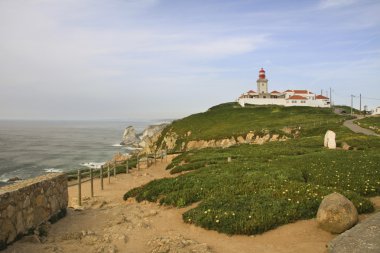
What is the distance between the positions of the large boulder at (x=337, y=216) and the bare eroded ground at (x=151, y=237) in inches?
15.8

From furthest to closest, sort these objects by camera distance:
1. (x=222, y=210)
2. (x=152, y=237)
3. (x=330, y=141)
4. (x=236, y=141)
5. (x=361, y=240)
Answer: (x=236, y=141), (x=330, y=141), (x=222, y=210), (x=152, y=237), (x=361, y=240)

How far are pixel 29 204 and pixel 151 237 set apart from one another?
475cm

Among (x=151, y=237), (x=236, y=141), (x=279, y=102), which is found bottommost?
(x=151, y=237)

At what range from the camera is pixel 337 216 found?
12.4m

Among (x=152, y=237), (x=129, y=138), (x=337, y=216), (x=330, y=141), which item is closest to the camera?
(x=337, y=216)

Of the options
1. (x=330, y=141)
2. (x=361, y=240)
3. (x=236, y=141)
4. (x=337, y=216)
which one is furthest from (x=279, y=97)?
(x=361, y=240)

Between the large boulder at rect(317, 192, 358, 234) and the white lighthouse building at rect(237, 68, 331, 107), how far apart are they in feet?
382

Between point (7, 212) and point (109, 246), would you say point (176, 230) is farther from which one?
point (7, 212)

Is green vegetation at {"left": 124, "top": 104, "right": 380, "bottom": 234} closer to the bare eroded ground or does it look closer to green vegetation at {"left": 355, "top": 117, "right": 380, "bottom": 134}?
the bare eroded ground

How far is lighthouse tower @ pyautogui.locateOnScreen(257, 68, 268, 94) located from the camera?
135 metres

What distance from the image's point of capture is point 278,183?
1916 centimetres

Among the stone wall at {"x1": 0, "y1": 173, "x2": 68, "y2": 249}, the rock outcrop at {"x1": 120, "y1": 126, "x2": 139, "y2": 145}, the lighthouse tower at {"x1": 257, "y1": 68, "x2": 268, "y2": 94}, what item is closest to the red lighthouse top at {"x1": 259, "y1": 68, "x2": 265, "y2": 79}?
the lighthouse tower at {"x1": 257, "y1": 68, "x2": 268, "y2": 94}

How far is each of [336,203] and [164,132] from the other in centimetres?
8611

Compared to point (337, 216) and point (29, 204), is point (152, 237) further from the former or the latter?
point (337, 216)
